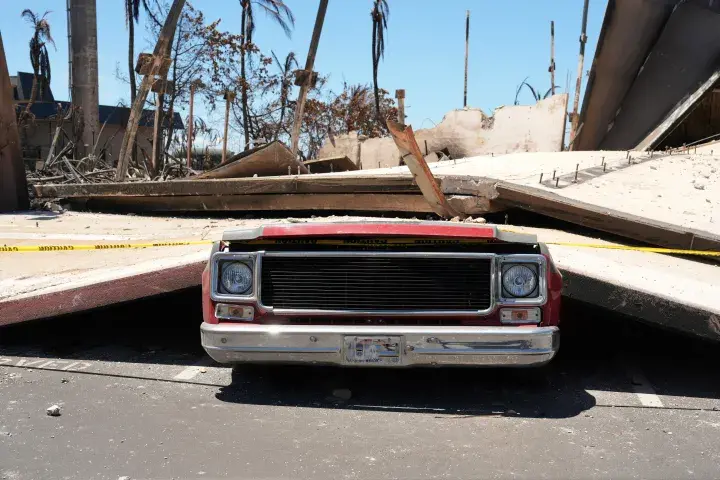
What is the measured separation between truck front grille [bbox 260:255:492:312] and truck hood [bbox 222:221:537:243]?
0.12 meters

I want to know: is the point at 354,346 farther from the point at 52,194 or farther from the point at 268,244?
the point at 52,194

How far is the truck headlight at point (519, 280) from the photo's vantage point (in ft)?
13.9

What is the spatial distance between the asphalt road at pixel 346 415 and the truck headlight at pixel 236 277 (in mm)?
600

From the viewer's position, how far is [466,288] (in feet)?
13.9

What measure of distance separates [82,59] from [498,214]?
46.9 ft

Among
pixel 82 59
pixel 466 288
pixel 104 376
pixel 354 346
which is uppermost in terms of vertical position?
pixel 82 59

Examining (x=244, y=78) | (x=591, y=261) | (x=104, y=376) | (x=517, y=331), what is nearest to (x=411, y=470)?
(x=517, y=331)

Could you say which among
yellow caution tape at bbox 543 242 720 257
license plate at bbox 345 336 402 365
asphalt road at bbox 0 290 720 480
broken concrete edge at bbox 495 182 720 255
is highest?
broken concrete edge at bbox 495 182 720 255

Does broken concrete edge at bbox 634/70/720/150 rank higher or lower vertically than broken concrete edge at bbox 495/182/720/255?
higher

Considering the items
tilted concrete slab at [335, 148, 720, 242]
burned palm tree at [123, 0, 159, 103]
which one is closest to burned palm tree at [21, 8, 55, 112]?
burned palm tree at [123, 0, 159, 103]

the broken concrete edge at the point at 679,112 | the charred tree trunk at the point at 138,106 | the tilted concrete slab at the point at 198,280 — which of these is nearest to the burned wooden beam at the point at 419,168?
the tilted concrete slab at the point at 198,280

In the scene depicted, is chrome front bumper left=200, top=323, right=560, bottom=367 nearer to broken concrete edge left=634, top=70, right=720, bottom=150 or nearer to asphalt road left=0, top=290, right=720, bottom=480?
asphalt road left=0, top=290, right=720, bottom=480

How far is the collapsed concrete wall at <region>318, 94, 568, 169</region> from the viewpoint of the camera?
1889cm

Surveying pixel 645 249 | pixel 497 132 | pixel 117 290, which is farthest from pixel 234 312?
pixel 497 132
